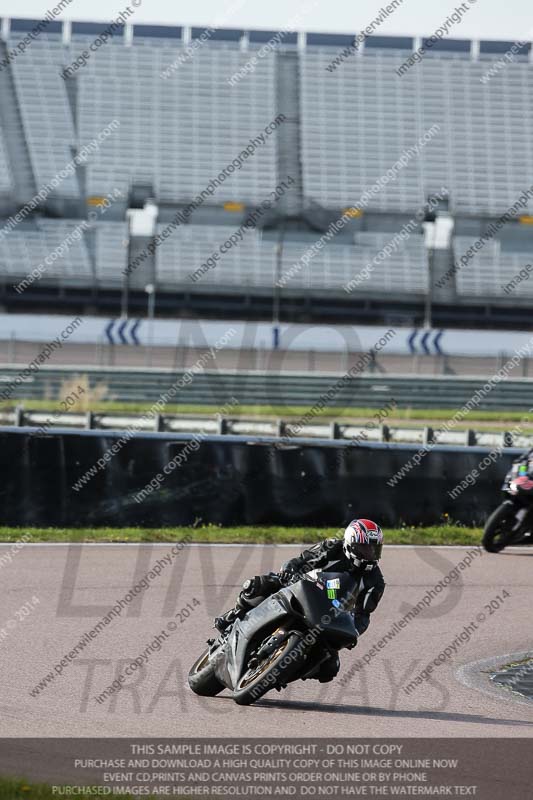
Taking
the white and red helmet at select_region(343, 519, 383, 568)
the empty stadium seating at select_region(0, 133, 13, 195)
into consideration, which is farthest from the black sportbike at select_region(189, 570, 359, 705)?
the empty stadium seating at select_region(0, 133, 13, 195)

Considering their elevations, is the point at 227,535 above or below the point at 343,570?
below

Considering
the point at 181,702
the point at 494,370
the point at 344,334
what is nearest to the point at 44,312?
the point at 344,334

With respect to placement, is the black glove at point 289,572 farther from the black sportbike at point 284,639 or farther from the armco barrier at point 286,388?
the armco barrier at point 286,388

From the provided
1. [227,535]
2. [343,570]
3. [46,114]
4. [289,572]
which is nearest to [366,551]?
[343,570]

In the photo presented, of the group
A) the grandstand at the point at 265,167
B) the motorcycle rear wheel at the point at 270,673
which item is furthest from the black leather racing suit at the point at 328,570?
the grandstand at the point at 265,167

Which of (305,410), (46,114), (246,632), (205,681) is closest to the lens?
(246,632)

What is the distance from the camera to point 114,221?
50188mm

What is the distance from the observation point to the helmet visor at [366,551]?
7.29 metres

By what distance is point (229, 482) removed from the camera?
15117mm

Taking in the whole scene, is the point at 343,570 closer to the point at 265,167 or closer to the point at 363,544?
the point at 363,544

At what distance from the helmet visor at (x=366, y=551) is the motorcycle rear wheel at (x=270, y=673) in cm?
65

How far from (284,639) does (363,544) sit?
2.47ft

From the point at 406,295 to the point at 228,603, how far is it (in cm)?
3776

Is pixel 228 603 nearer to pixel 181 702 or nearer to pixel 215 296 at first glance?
pixel 181 702
